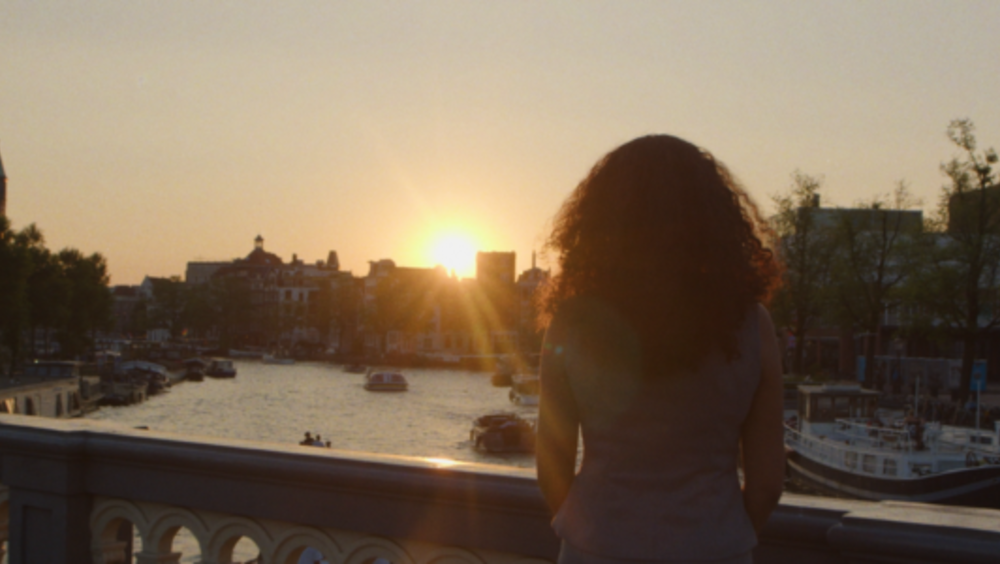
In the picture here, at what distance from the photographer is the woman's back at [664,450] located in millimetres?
1640

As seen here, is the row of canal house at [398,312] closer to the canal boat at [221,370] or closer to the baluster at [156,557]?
the canal boat at [221,370]

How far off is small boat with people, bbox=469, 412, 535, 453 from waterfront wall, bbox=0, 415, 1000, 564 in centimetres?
3467

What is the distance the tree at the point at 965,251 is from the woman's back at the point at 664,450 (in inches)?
1465

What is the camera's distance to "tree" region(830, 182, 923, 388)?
4125 cm

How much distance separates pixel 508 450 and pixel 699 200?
36.7 m

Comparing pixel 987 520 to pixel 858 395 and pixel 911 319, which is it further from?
pixel 911 319

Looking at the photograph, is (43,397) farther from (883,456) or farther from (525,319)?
(525,319)

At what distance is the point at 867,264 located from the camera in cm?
4225

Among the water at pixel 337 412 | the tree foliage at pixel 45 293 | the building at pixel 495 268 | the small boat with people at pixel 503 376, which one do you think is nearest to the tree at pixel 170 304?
the building at pixel 495 268

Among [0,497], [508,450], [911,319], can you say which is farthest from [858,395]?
[0,497]

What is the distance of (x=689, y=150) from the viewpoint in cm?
175

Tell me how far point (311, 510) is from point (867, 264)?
42966mm

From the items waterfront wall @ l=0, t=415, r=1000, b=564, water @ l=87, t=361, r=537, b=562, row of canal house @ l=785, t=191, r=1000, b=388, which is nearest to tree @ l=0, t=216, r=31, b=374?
water @ l=87, t=361, r=537, b=562

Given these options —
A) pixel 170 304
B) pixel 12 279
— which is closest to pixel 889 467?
pixel 12 279
